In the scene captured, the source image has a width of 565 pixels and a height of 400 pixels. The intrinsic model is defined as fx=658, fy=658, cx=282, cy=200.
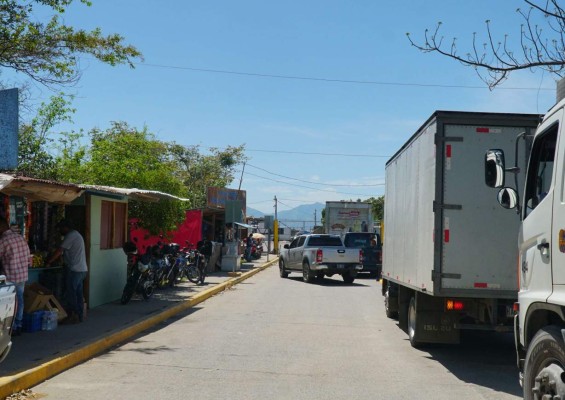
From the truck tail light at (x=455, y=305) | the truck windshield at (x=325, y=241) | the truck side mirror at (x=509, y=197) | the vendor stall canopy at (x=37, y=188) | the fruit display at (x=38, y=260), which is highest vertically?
the vendor stall canopy at (x=37, y=188)

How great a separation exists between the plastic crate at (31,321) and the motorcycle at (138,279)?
14.2 ft

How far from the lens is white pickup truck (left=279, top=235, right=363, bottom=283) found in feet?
81.1

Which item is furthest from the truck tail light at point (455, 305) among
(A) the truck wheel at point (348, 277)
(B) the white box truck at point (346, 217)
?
(B) the white box truck at point (346, 217)

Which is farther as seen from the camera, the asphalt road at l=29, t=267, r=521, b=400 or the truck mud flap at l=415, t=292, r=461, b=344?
the truck mud flap at l=415, t=292, r=461, b=344

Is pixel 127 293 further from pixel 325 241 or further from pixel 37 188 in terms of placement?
pixel 325 241

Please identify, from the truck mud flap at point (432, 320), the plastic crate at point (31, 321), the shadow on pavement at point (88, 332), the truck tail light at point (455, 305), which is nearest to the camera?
the shadow on pavement at point (88, 332)

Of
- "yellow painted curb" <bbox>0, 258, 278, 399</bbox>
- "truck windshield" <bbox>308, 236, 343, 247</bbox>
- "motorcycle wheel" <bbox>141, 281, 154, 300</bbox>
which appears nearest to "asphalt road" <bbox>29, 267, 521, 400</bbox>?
"yellow painted curb" <bbox>0, 258, 278, 399</bbox>

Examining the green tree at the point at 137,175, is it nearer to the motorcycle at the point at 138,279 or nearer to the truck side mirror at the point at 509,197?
the motorcycle at the point at 138,279

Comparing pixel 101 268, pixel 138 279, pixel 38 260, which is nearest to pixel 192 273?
pixel 138 279

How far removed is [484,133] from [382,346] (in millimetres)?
3988

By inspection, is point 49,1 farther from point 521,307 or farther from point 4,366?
point 521,307

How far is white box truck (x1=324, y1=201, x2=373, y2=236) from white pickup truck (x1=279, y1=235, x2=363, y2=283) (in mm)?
8377

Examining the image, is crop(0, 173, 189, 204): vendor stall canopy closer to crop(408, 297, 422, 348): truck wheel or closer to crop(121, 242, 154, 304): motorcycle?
crop(121, 242, 154, 304): motorcycle

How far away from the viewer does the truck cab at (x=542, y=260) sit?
472 centimetres
